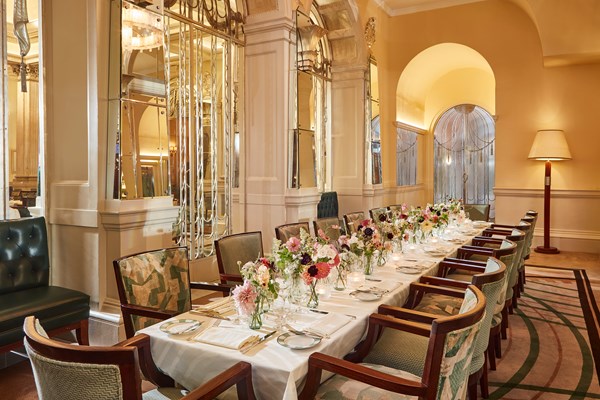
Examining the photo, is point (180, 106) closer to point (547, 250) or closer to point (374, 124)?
point (374, 124)

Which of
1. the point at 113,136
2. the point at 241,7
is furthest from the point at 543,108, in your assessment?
the point at 113,136

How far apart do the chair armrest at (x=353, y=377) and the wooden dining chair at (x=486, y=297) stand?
1.93 ft

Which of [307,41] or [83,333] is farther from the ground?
[307,41]

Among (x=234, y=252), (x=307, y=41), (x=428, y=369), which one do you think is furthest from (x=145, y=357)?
(x=307, y=41)

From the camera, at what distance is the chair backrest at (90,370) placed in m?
1.11

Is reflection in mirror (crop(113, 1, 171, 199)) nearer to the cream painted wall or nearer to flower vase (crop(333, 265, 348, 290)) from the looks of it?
flower vase (crop(333, 265, 348, 290))

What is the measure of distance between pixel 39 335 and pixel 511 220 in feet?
24.9

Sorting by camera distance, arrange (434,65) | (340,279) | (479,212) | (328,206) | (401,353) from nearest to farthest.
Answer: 1. (401,353)
2. (340,279)
3. (479,212)
4. (328,206)
5. (434,65)

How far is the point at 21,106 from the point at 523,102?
22.5 ft

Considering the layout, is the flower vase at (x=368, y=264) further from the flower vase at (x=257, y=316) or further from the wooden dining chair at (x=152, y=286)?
the flower vase at (x=257, y=316)

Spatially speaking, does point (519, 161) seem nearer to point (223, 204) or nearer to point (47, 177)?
point (223, 204)

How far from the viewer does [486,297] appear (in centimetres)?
200

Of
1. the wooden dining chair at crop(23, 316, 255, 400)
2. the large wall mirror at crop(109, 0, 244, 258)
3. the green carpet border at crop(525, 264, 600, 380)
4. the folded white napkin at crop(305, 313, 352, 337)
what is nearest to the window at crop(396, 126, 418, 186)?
the green carpet border at crop(525, 264, 600, 380)

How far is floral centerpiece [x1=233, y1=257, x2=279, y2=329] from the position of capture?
68.3 inches
